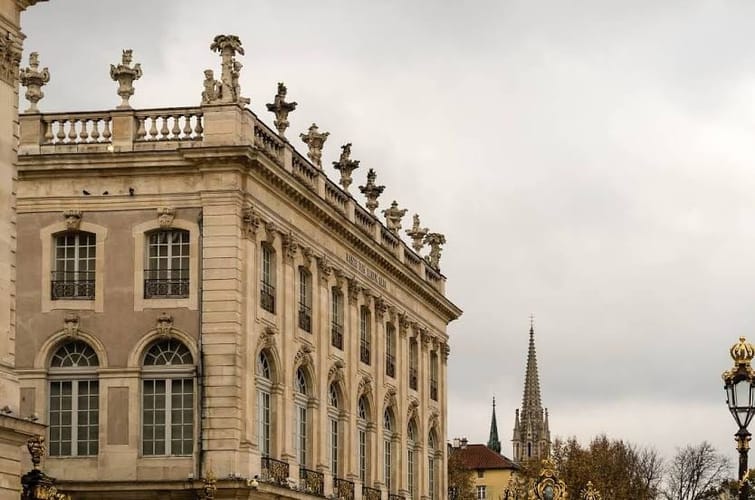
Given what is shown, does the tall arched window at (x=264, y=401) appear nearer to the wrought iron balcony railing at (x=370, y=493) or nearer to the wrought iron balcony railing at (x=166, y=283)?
the wrought iron balcony railing at (x=166, y=283)

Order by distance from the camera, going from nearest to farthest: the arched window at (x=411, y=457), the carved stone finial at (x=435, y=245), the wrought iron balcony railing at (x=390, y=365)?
the wrought iron balcony railing at (x=390, y=365)
the arched window at (x=411, y=457)
the carved stone finial at (x=435, y=245)

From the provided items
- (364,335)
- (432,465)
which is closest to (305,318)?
(364,335)

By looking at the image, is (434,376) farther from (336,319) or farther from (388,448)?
(336,319)

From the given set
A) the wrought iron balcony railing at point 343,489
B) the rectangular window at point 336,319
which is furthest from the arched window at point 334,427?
the rectangular window at point 336,319

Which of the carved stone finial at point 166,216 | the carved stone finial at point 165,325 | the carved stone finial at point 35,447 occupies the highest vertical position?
the carved stone finial at point 166,216

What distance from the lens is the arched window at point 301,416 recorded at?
2331 inches

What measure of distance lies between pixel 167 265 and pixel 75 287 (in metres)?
2.69

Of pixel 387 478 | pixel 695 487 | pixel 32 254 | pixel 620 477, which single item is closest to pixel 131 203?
pixel 32 254

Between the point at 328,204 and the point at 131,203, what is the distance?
8316 mm

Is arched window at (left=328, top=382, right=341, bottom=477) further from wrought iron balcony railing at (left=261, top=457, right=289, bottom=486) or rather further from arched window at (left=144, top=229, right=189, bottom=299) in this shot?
arched window at (left=144, top=229, right=189, bottom=299)

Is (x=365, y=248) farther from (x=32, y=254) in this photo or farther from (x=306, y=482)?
(x=32, y=254)

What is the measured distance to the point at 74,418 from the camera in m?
54.5

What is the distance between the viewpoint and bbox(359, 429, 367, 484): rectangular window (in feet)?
219

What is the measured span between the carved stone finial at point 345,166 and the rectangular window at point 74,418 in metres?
15.1
